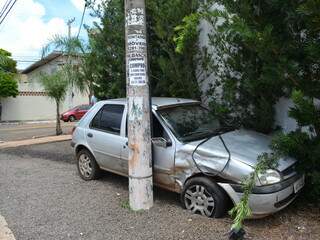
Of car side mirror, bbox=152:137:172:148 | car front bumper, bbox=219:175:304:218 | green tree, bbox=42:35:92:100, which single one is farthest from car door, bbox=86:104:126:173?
green tree, bbox=42:35:92:100

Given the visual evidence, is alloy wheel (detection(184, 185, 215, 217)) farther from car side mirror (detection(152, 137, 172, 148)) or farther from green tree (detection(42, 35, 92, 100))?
green tree (detection(42, 35, 92, 100))

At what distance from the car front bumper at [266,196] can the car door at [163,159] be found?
3.09 feet

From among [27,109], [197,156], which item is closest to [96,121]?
[197,156]

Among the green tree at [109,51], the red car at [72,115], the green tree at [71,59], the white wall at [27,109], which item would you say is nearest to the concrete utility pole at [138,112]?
the green tree at [109,51]

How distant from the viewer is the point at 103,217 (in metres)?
5.78

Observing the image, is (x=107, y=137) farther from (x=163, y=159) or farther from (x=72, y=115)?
(x=72, y=115)

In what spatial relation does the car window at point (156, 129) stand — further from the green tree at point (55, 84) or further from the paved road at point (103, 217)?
the green tree at point (55, 84)

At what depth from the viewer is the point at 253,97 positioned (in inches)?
280

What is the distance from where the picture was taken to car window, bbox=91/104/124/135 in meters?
7.15

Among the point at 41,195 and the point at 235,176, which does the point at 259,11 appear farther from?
the point at 41,195

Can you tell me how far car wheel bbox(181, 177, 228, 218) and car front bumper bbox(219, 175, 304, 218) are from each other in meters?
0.16

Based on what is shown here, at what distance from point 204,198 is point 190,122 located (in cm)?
142

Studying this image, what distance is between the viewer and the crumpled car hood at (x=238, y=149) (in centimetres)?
543

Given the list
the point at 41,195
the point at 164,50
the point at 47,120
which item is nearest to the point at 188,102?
the point at 164,50
